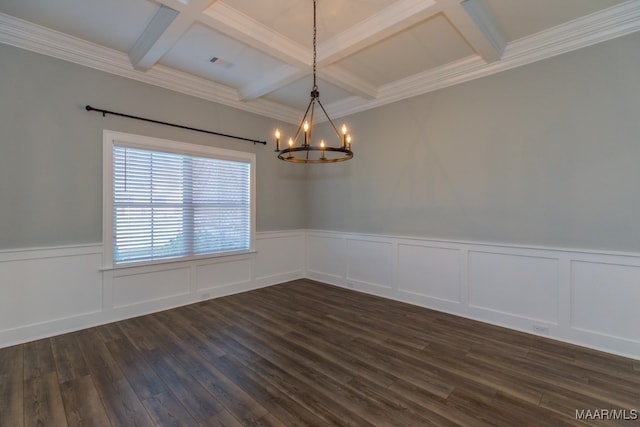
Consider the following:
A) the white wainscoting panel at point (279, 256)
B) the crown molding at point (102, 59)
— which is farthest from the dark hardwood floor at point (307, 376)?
the crown molding at point (102, 59)

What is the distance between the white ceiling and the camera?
2.64 metres

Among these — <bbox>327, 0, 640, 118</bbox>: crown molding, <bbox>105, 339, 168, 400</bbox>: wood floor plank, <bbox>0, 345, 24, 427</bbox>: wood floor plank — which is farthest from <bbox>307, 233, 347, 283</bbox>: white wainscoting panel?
<bbox>0, 345, 24, 427</bbox>: wood floor plank

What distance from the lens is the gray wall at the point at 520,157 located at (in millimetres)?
2793

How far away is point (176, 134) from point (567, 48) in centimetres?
473

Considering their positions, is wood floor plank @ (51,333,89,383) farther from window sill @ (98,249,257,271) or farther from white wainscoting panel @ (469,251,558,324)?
white wainscoting panel @ (469,251,558,324)

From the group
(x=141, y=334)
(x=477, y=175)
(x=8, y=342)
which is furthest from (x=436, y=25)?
(x=8, y=342)

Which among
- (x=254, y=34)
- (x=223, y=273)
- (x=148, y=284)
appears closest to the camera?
(x=254, y=34)

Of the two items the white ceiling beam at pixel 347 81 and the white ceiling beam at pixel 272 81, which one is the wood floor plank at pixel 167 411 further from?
the white ceiling beam at pixel 347 81

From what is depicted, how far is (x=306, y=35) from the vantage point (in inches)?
123

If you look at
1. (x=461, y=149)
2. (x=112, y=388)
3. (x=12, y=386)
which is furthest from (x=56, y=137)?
(x=461, y=149)

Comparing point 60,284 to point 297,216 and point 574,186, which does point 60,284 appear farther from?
point 574,186

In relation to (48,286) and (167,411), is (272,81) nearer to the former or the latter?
(48,286)

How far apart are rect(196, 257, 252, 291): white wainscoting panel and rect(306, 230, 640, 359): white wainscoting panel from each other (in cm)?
184

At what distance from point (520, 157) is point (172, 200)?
444 centimetres
